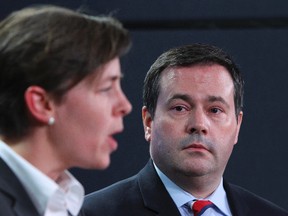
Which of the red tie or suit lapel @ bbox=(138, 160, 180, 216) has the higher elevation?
suit lapel @ bbox=(138, 160, 180, 216)

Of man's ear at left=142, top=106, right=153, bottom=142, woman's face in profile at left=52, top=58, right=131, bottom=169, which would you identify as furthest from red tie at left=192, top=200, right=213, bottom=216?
woman's face in profile at left=52, top=58, right=131, bottom=169

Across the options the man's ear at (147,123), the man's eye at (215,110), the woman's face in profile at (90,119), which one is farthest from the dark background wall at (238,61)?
the woman's face in profile at (90,119)

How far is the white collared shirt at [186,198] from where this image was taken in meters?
1.58

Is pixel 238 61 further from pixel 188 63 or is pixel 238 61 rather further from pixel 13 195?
pixel 13 195

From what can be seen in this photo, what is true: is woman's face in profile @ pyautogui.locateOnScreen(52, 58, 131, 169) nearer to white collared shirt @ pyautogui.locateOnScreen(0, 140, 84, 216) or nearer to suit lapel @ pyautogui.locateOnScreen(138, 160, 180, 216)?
white collared shirt @ pyautogui.locateOnScreen(0, 140, 84, 216)

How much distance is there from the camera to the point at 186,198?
1.59 m

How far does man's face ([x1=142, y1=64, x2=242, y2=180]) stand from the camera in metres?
1.56

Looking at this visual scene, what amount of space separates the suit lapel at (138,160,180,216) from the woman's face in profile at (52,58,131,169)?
421mm

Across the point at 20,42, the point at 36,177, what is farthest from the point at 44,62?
the point at 36,177

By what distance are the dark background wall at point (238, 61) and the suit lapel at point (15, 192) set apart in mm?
928

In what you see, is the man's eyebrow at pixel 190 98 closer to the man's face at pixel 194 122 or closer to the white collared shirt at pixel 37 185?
the man's face at pixel 194 122

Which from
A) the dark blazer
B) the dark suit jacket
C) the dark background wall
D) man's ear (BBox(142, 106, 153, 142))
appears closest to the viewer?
the dark suit jacket

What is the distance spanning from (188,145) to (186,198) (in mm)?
121

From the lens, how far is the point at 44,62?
1099mm
